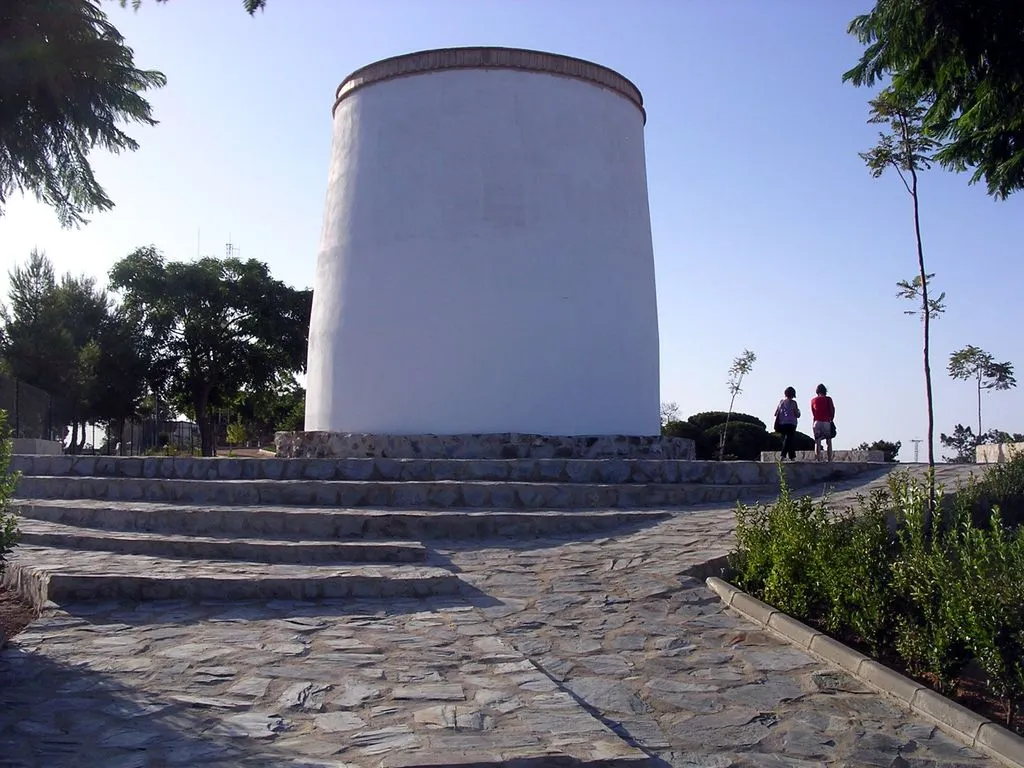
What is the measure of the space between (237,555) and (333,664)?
9.37ft

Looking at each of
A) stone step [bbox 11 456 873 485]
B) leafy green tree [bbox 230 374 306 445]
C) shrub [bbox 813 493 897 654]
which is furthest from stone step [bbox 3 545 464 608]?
leafy green tree [bbox 230 374 306 445]

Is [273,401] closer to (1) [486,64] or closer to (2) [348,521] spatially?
(1) [486,64]

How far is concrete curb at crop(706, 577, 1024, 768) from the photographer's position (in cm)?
369

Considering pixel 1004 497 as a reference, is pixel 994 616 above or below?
below

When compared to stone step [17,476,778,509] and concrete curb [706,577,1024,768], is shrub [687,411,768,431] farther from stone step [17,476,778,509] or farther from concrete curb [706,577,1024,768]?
concrete curb [706,577,1024,768]

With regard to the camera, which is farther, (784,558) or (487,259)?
(487,259)

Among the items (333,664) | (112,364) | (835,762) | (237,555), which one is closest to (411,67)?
(237,555)

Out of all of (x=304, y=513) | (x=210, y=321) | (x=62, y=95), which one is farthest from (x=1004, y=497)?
(x=210, y=321)

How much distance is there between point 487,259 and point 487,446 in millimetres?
2322

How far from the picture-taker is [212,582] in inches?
237

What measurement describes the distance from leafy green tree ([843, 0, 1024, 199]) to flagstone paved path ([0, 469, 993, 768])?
4.44m

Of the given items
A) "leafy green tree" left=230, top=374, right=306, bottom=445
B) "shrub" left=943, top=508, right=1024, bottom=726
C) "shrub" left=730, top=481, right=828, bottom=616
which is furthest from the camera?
"leafy green tree" left=230, top=374, right=306, bottom=445

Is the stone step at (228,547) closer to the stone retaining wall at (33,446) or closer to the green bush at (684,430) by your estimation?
the stone retaining wall at (33,446)

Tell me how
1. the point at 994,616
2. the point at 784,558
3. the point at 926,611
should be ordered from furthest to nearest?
the point at 784,558, the point at 926,611, the point at 994,616
